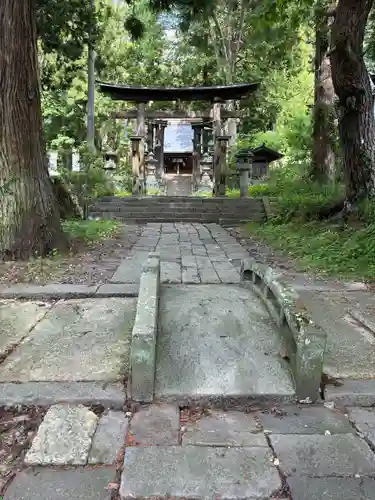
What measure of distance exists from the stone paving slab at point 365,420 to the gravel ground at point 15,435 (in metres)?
1.62

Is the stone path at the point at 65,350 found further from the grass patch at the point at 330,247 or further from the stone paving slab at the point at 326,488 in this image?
the grass patch at the point at 330,247

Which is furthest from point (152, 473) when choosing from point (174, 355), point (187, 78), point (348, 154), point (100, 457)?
point (187, 78)

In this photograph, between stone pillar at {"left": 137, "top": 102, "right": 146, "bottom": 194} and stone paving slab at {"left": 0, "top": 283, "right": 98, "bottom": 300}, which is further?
stone pillar at {"left": 137, "top": 102, "right": 146, "bottom": 194}

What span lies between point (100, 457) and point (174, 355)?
0.93 m

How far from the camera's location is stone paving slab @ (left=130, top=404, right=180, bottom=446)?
2.14 meters

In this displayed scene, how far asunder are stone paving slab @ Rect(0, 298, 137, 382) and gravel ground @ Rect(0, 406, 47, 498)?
0.29 meters

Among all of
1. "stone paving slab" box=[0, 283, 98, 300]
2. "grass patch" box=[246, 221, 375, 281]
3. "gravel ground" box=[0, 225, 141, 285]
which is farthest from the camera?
"grass patch" box=[246, 221, 375, 281]

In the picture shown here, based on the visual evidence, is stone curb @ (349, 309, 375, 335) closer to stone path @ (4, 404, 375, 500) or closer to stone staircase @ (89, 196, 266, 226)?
stone path @ (4, 404, 375, 500)

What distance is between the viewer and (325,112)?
42.2ft

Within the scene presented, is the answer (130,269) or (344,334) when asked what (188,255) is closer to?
(130,269)

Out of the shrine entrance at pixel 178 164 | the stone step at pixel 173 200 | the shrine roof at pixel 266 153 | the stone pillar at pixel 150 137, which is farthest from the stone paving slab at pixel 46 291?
the shrine entrance at pixel 178 164

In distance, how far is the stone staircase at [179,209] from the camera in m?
11.6

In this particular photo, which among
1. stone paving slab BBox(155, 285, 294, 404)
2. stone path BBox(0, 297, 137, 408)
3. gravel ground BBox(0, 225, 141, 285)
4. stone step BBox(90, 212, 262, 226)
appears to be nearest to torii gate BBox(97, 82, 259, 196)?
stone step BBox(90, 212, 262, 226)

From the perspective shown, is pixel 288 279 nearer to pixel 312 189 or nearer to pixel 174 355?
pixel 174 355
